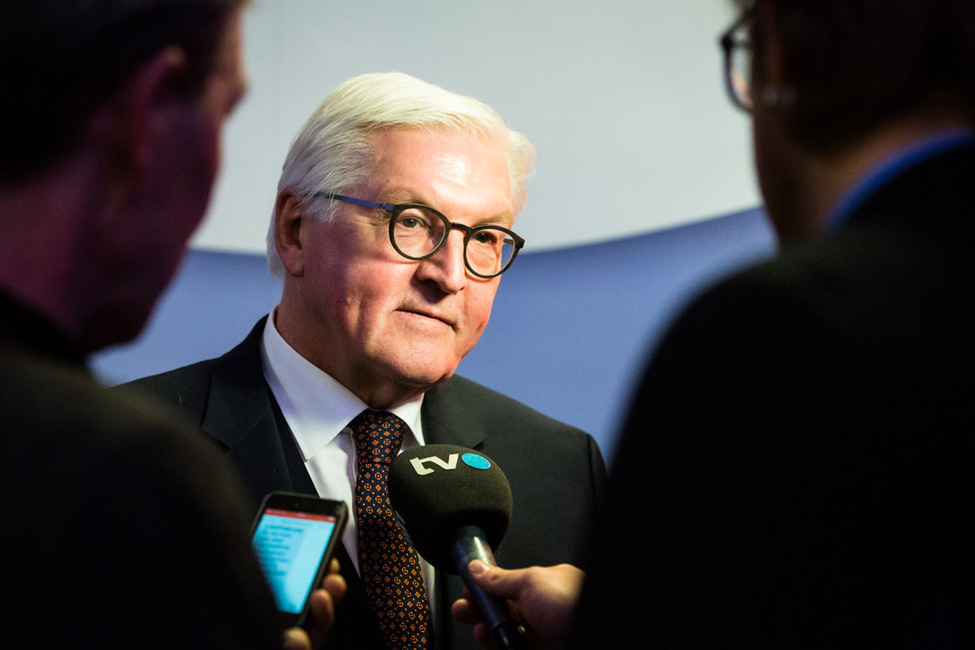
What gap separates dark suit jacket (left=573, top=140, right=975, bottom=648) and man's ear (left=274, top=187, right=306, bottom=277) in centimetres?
171

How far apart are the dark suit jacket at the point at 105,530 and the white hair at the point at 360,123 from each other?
1.59m

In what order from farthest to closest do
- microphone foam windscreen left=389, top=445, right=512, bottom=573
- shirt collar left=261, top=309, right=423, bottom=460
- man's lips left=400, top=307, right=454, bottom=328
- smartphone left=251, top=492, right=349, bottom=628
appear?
1. man's lips left=400, top=307, right=454, bottom=328
2. shirt collar left=261, top=309, right=423, bottom=460
3. microphone foam windscreen left=389, top=445, right=512, bottom=573
4. smartphone left=251, top=492, right=349, bottom=628

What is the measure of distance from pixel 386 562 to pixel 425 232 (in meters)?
0.81

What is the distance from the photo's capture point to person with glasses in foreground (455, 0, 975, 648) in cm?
65

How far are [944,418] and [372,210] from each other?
172 centimetres

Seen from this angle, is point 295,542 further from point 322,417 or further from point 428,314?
point 428,314

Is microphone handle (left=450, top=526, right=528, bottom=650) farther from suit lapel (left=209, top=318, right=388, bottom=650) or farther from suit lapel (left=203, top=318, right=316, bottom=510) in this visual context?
suit lapel (left=203, top=318, right=316, bottom=510)

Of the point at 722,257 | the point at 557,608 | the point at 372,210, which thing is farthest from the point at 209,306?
the point at 557,608

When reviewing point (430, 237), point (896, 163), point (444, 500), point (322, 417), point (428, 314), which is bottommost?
point (322, 417)

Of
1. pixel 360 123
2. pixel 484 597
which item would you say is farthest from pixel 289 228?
pixel 484 597

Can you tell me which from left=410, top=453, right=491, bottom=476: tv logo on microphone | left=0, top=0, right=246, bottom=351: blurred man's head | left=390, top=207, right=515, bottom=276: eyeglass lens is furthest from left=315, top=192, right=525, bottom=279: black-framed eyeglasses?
left=0, top=0, right=246, bottom=351: blurred man's head

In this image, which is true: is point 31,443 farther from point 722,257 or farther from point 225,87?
point 722,257

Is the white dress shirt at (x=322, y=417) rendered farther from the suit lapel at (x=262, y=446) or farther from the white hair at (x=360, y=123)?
the white hair at (x=360, y=123)

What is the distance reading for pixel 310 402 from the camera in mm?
2092
